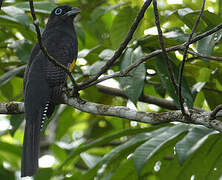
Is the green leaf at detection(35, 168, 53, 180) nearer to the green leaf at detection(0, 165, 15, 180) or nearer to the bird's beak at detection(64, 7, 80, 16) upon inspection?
the green leaf at detection(0, 165, 15, 180)

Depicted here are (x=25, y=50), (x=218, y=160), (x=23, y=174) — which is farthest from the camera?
(x=25, y=50)

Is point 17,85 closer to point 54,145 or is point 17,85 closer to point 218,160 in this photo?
point 54,145

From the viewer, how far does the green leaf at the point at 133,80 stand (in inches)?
116

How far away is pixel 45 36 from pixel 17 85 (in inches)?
27.4

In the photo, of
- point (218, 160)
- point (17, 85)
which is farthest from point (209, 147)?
point (17, 85)

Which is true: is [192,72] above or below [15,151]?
above

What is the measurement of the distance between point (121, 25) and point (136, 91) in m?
0.93

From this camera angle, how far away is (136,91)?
9.74 feet

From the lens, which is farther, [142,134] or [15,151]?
[15,151]

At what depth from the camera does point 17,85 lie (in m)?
4.75

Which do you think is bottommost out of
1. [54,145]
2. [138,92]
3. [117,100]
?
[54,145]

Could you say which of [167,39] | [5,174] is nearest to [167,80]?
[167,39]

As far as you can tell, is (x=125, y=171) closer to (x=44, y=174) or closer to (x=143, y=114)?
(x=143, y=114)

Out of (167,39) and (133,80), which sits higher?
(167,39)
